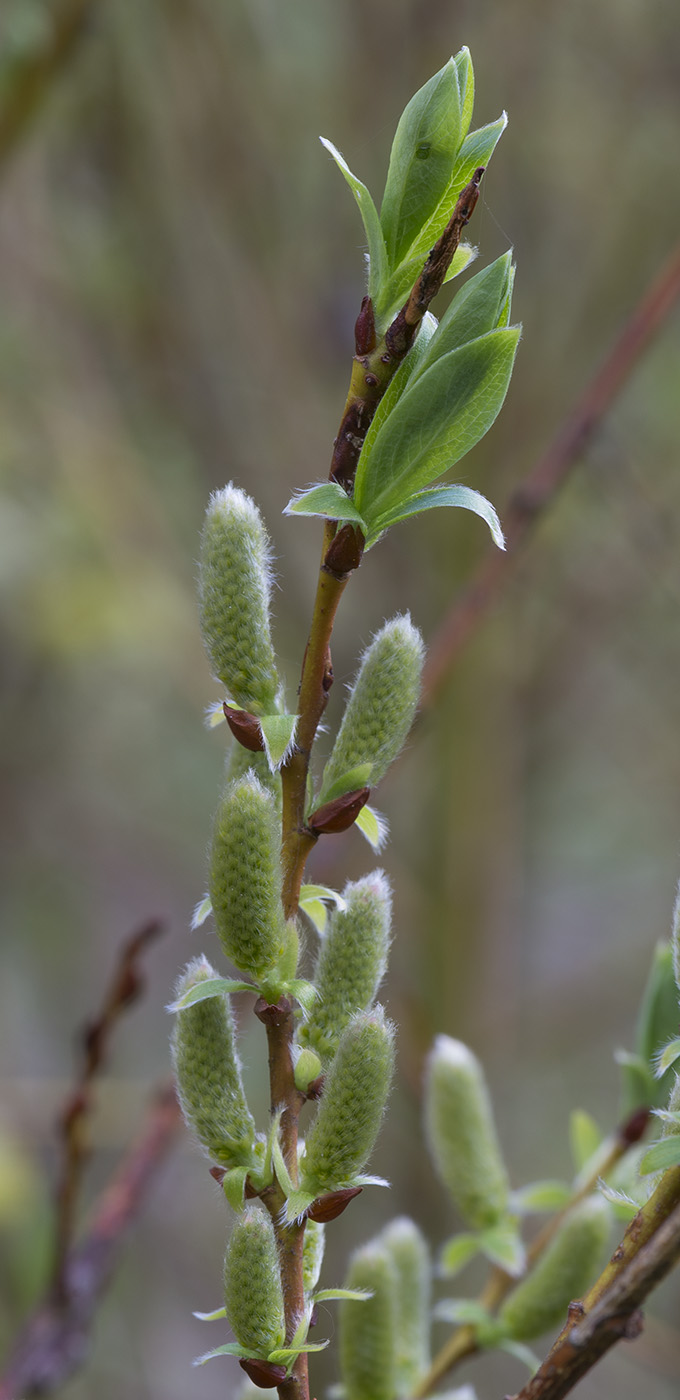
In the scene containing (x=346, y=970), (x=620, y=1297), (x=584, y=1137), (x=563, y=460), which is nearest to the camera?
(x=620, y=1297)

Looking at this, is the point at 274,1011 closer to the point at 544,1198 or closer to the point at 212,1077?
the point at 212,1077

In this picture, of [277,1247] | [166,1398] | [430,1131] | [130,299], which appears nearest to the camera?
[277,1247]

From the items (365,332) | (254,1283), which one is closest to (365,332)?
(365,332)

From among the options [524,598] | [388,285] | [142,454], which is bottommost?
[388,285]

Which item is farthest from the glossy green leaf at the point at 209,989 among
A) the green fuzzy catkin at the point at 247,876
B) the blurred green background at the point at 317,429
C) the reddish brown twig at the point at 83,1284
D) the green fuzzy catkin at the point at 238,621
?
the blurred green background at the point at 317,429

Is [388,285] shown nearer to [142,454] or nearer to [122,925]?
[142,454]

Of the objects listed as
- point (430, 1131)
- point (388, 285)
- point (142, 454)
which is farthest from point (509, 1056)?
point (388, 285)

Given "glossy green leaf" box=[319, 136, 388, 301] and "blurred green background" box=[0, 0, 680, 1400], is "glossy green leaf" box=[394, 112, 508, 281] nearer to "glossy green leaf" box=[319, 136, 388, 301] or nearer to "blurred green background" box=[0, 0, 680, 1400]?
"glossy green leaf" box=[319, 136, 388, 301]
